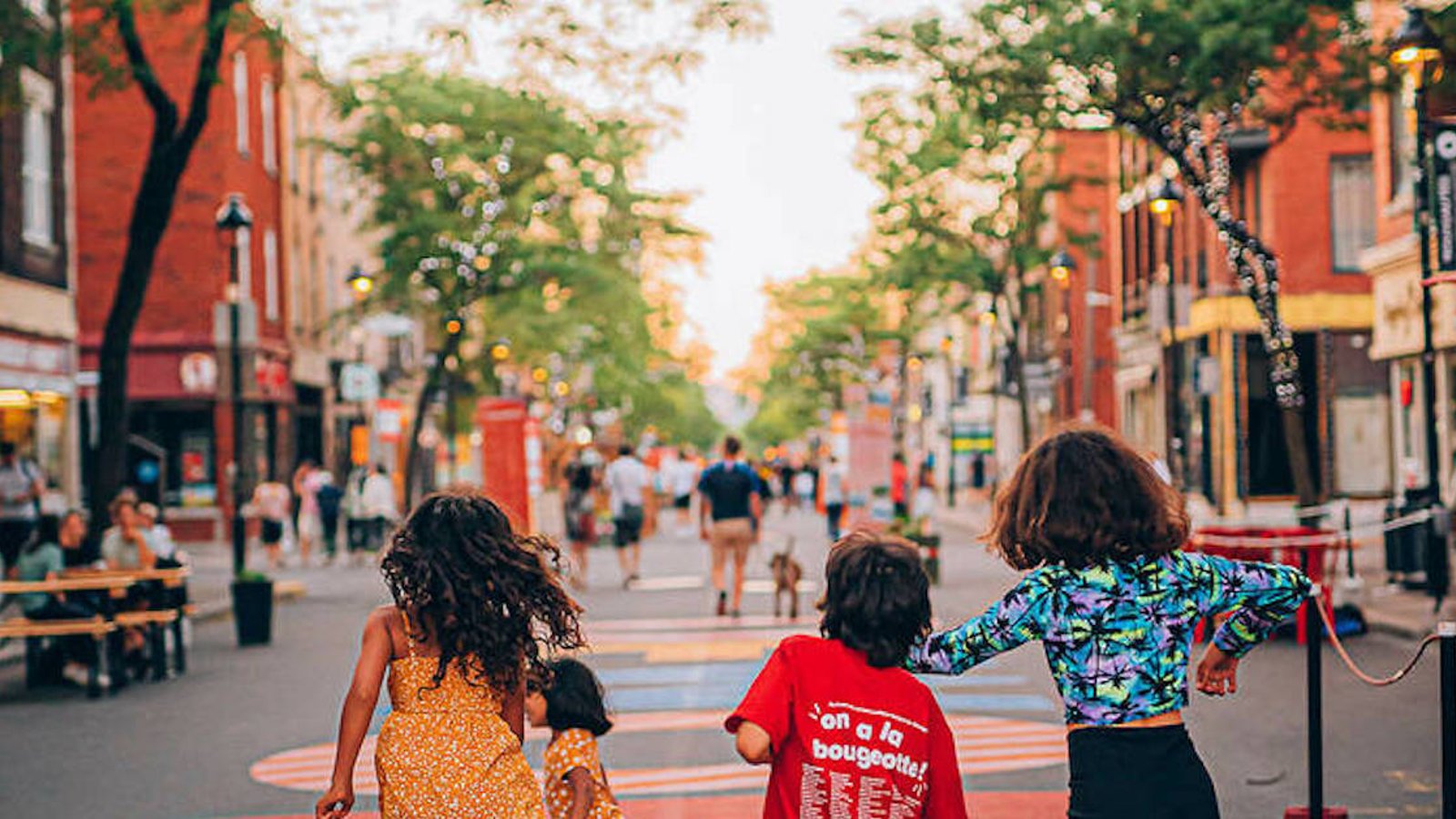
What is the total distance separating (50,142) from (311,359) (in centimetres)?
2195

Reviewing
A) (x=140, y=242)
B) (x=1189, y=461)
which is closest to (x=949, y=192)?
(x=1189, y=461)

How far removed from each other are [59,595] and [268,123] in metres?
34.0

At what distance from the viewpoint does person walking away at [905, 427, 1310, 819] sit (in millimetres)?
4602

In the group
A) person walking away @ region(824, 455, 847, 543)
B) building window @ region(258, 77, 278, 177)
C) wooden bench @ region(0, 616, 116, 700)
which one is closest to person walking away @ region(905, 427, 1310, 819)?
wooden bench @ region(0, 616, 116, 700)

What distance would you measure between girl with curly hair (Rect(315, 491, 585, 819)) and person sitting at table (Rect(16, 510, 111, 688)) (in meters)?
10.7

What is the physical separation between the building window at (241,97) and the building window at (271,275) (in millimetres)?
2592

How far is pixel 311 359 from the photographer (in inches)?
2029

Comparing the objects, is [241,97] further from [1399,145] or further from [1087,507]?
[1087,507]

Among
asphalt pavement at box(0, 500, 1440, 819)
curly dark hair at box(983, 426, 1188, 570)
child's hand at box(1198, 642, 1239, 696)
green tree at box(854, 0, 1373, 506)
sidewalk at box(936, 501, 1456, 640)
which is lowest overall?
asphalt pavement at box(0, 500, 1440, 819)

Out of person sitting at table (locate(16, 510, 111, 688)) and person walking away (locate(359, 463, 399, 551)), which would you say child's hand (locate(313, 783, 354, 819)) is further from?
person walking away (locate(359, 463, 399, 551))

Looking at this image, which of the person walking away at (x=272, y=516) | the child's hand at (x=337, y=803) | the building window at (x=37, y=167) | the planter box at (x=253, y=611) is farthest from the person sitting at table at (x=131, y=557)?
the person walking away at (x=272, y=516)

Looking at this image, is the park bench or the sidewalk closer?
the park bench

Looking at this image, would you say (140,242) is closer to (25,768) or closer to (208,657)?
(208,657)

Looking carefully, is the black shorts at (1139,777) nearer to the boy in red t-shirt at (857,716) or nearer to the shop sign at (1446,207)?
the boy in red t-shirt at (857,716)
